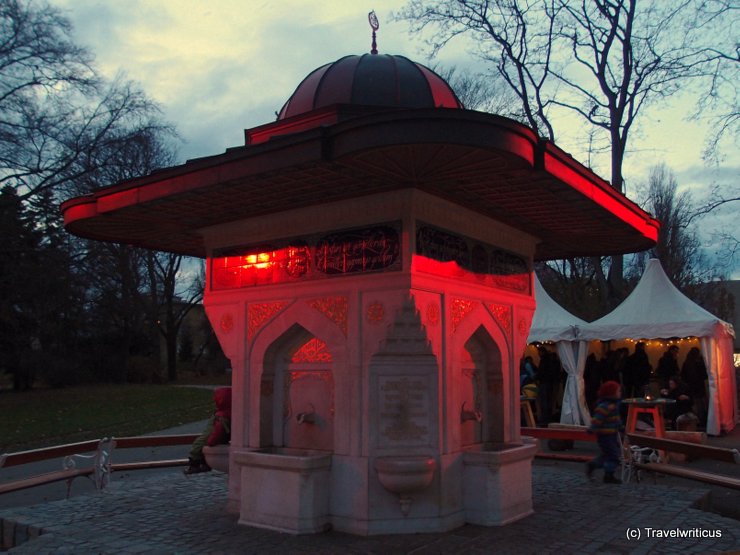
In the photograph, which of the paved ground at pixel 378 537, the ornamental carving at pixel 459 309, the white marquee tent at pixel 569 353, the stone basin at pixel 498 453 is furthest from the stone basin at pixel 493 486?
the white marquee tent at pixel 569 353

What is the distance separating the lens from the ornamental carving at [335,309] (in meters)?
6.70

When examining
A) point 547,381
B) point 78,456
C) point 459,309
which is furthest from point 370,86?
point 547,381

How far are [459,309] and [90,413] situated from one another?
17.0 metres

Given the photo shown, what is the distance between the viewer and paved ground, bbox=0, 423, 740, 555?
5906mm

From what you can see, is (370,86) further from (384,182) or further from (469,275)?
(469,275)

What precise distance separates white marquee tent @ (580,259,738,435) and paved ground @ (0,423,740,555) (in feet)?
23.1

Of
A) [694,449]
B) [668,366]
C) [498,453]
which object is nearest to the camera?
[498,453]

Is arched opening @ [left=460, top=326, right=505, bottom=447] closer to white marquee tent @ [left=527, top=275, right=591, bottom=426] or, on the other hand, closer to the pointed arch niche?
the pointed arch niche

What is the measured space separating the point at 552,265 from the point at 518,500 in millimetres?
31136

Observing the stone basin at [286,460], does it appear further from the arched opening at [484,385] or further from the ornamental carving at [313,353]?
the arched opening at [484,385]

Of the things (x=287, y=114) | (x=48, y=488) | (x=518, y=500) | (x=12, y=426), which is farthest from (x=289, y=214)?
(x=12, y=426)

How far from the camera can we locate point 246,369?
24.2 feet

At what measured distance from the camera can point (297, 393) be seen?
7238 millimetres

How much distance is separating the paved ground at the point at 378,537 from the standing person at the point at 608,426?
350 millimetres
